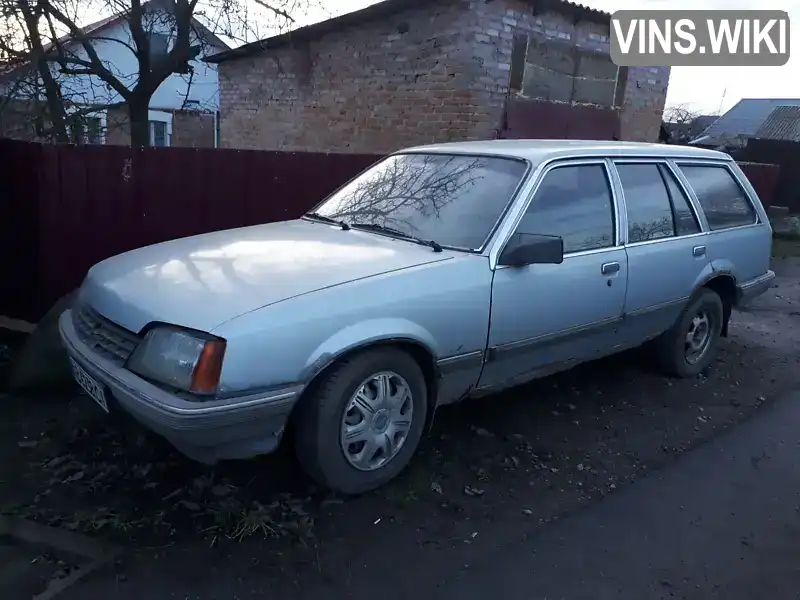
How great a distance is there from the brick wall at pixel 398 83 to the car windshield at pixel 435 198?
18.9 ft

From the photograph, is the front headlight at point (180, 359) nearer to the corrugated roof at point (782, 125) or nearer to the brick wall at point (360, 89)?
the brick wall at point (360, 89)

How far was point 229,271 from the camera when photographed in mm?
3203

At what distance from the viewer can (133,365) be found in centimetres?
291

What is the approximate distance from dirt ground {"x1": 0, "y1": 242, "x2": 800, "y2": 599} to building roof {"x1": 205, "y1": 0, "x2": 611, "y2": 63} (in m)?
7.24

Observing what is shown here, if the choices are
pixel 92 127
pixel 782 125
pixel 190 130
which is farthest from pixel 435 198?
pixel 782 125

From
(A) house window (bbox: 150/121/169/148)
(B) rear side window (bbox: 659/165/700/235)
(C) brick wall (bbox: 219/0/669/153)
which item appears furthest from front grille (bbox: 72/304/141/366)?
(A) house window (bbox: 150/121/169/148)

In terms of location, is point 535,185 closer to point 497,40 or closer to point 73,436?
point 73,436

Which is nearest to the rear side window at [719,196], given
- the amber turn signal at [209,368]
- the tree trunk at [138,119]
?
the amber turn signal at [209,368]

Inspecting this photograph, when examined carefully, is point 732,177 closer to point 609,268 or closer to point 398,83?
point 609,268

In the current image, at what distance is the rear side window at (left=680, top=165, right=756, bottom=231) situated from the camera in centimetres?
502

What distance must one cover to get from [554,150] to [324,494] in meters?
2.38

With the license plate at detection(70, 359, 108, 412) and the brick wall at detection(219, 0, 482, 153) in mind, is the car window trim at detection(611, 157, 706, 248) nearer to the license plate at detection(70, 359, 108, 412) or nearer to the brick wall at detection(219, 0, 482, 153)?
the license plate at detection(70, 359, 108, 412)

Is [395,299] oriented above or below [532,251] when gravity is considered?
below

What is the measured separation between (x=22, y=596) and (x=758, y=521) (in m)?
3.24
